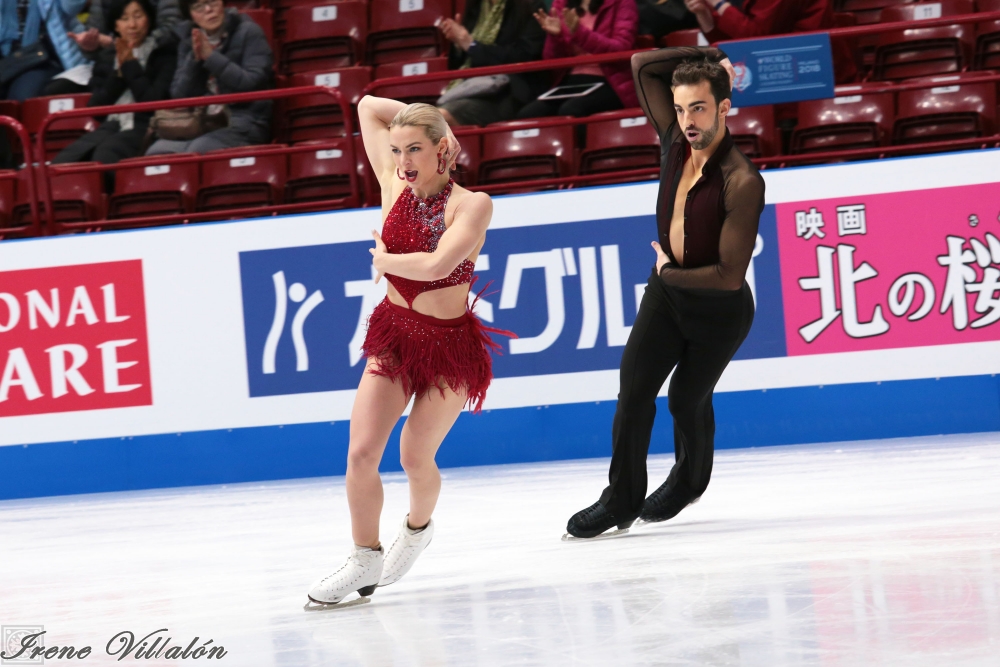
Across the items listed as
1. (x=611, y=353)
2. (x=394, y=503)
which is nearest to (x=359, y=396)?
(x=394, y=503)

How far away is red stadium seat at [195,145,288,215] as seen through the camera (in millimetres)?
6852

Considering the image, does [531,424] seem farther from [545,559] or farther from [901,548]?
[901,548]

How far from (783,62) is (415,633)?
427 cm

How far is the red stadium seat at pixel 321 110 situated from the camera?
288 inches

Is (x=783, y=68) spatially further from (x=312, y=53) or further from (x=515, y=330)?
(x=312, y=53)

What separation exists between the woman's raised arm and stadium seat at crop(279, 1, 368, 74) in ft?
16.2

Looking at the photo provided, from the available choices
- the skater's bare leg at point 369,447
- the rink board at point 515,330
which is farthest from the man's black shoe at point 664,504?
the rink board at point 515,330

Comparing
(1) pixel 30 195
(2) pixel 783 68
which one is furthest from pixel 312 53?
(2) pixel 783 68

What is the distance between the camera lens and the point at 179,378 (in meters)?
6.10

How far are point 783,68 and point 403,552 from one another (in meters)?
3.82

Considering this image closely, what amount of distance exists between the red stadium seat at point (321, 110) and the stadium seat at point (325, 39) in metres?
0.52

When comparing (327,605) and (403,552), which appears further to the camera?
(403,552)

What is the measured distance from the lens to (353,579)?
2961 millimetres

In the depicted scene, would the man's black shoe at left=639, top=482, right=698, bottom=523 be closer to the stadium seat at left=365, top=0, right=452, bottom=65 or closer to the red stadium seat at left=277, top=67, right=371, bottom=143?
the red stadium seat at left=277, top=67, right=371, bottom=143
